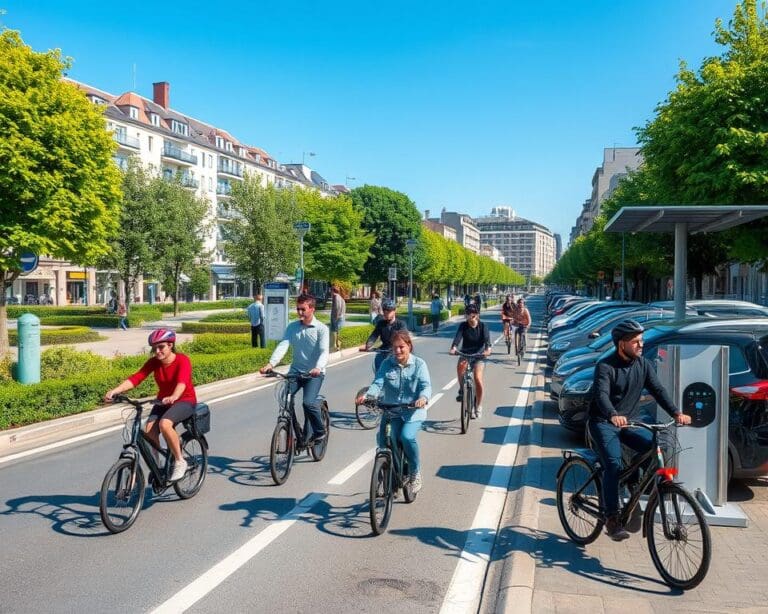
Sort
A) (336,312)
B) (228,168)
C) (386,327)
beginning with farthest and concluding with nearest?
(228,168), (336,312), (386,327)

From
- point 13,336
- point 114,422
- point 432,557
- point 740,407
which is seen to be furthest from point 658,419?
point 13,336

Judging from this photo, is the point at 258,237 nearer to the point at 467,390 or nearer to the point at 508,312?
the point at 508,312

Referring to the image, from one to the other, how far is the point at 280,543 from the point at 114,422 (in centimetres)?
631

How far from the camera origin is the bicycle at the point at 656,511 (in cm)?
456

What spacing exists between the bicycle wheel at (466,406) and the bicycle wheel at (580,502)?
4.61 metres

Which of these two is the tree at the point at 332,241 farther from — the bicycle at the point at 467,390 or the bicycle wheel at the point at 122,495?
the bicycle wheel at the point at 122,495

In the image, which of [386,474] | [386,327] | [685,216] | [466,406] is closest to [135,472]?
[386,474]

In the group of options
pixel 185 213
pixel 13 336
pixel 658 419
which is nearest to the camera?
pixel 658 419

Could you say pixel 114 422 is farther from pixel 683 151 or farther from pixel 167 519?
pixel 683 151

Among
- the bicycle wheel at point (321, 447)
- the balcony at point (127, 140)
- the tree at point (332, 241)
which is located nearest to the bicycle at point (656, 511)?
the bicycle wheel at point (321, 447)

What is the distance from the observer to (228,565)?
16.9 feet

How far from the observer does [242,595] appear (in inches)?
182

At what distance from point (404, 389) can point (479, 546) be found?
4.41ft

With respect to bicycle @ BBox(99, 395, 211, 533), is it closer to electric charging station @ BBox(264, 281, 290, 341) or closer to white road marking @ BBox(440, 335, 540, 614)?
white road marking @ BBox(440, 335, 540, 614)
